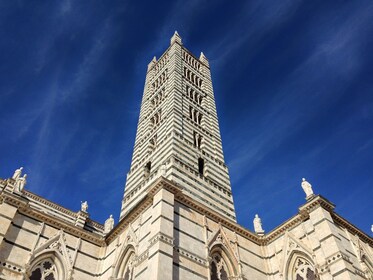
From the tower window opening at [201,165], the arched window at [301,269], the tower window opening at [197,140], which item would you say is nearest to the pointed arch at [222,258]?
the arched window at [301,269]

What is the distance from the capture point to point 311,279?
1609cm

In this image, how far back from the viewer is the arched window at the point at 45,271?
1631 cm

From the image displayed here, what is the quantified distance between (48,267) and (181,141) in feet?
33.4

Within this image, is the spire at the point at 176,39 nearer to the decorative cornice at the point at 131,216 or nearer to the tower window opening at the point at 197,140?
the tower window opening at the point at 197,140

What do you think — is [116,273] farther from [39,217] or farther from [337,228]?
[337,228]

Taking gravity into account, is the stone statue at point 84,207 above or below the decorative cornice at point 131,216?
above

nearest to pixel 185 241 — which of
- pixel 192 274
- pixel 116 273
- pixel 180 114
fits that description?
pixel 192 274

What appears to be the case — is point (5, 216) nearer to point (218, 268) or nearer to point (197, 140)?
point (218, 268)

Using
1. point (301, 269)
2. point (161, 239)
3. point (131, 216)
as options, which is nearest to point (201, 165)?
point (131, 216)

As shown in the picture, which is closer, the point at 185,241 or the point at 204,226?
the point at 185,241

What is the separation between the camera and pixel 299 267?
16859mm

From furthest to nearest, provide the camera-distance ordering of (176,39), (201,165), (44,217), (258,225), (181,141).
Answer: (176,39)
(201,165)
(181,141)
(258,225)
(44,217)

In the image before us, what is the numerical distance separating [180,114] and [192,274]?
42.0 feet

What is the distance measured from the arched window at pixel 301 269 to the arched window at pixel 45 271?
10293 mm
